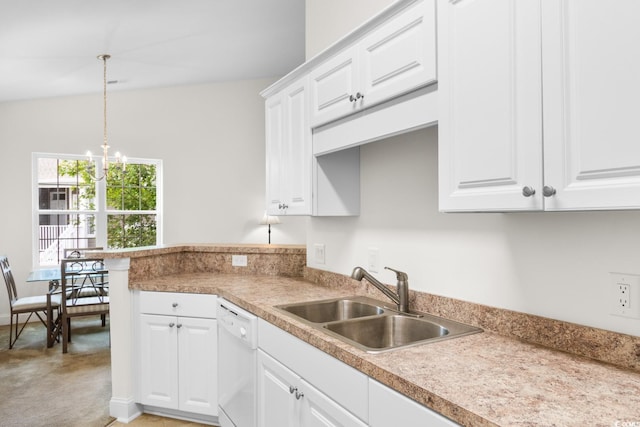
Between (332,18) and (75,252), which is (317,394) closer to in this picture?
(332,18)

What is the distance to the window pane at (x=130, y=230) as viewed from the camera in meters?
5.78

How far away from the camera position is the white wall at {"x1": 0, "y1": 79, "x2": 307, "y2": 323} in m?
5.50

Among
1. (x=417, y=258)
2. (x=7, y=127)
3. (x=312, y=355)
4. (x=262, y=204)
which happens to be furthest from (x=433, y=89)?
(x=7, y=127)

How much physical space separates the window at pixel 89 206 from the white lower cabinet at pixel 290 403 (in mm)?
4267

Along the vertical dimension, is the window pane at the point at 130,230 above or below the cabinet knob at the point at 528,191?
below

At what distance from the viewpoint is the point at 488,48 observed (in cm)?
126

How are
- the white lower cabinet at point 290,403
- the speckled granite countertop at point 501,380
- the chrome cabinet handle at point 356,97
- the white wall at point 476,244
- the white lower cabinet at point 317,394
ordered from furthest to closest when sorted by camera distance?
the chrome cabinet handle at point 356,97 < the white lower cabinet at point 290,403 < the white wall at point 476,244 < the white lower cabinet at point 317,394 < the speckled granite countertop at point 501,380

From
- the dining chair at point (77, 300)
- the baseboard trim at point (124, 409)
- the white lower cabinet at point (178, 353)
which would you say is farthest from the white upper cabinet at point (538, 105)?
the dining chair at point (77, 300)

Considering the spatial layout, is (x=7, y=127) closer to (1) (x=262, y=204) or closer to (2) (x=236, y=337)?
(1) (x=262, y=204)

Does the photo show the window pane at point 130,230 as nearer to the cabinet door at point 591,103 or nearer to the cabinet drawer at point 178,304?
the cabinet drawer at point 178,304

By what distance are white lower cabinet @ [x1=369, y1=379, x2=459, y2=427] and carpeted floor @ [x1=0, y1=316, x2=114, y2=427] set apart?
89.1 inches

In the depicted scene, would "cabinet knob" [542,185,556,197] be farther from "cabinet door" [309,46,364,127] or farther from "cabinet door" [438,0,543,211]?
"cabinet door" [309,46,364,127]

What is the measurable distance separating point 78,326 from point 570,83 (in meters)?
5.57

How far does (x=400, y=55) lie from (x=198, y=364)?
2093mm
